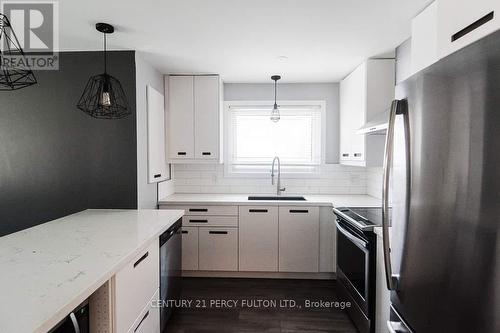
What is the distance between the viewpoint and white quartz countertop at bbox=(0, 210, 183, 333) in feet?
2.79

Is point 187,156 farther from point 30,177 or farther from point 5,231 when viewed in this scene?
point 5,231

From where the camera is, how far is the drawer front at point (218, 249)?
114 inches

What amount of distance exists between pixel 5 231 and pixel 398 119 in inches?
128

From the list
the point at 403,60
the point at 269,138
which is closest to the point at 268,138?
the point at 269,138

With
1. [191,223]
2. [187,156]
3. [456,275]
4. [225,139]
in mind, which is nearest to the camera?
[456,275]

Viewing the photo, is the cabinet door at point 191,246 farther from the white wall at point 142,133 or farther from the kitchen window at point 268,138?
the kitchen window at point 268,138

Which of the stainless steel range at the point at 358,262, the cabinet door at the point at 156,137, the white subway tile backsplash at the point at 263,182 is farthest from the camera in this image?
the white subway tile backsplash at the point at 263,182

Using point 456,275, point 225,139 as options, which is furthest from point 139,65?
point 456,275

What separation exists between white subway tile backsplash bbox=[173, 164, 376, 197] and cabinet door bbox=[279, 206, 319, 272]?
Answer: 0.58m

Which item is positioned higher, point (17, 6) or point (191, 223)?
point (17, 6)

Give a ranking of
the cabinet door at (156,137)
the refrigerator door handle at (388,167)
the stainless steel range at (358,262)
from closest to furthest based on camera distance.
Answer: the refrigerator door handle at (388,167) → the stainless steel range at (358,262) → the cabinet door at (156,137)

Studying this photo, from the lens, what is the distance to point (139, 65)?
2430 millimetres

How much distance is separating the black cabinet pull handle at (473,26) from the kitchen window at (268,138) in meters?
2.52

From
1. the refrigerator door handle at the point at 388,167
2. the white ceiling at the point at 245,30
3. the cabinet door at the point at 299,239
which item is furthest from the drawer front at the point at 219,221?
the refrigerator door handle at the point at 388,167
